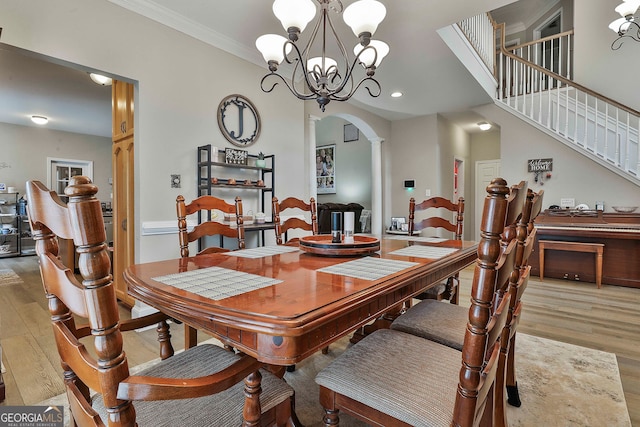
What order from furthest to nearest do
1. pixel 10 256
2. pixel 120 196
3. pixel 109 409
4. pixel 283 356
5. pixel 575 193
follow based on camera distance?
pixel 10 256
pixel 575 193
pixel 120 196
pixel 283 356
pixel 109 409

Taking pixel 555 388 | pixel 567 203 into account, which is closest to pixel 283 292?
pixel 555 388

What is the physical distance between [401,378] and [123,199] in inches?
126

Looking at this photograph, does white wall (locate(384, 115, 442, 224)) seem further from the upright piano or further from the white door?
the white door

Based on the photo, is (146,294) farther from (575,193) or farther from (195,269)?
(575,193)

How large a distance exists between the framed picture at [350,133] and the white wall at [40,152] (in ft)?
19.3

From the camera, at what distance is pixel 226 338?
827mm

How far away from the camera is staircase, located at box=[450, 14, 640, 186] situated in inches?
166

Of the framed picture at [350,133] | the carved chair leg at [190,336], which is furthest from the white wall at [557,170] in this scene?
the carved chair leg at [190,336]

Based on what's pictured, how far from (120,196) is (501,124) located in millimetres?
5632

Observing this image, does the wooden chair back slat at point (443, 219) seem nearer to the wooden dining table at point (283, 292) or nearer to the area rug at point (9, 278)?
the wooden dining table at point (283, 292)

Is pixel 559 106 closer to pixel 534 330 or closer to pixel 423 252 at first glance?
pixel 534 330

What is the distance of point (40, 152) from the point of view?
684cm

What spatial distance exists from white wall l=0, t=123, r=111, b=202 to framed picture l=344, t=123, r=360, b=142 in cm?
590

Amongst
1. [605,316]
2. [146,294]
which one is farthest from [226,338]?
[605,316]
